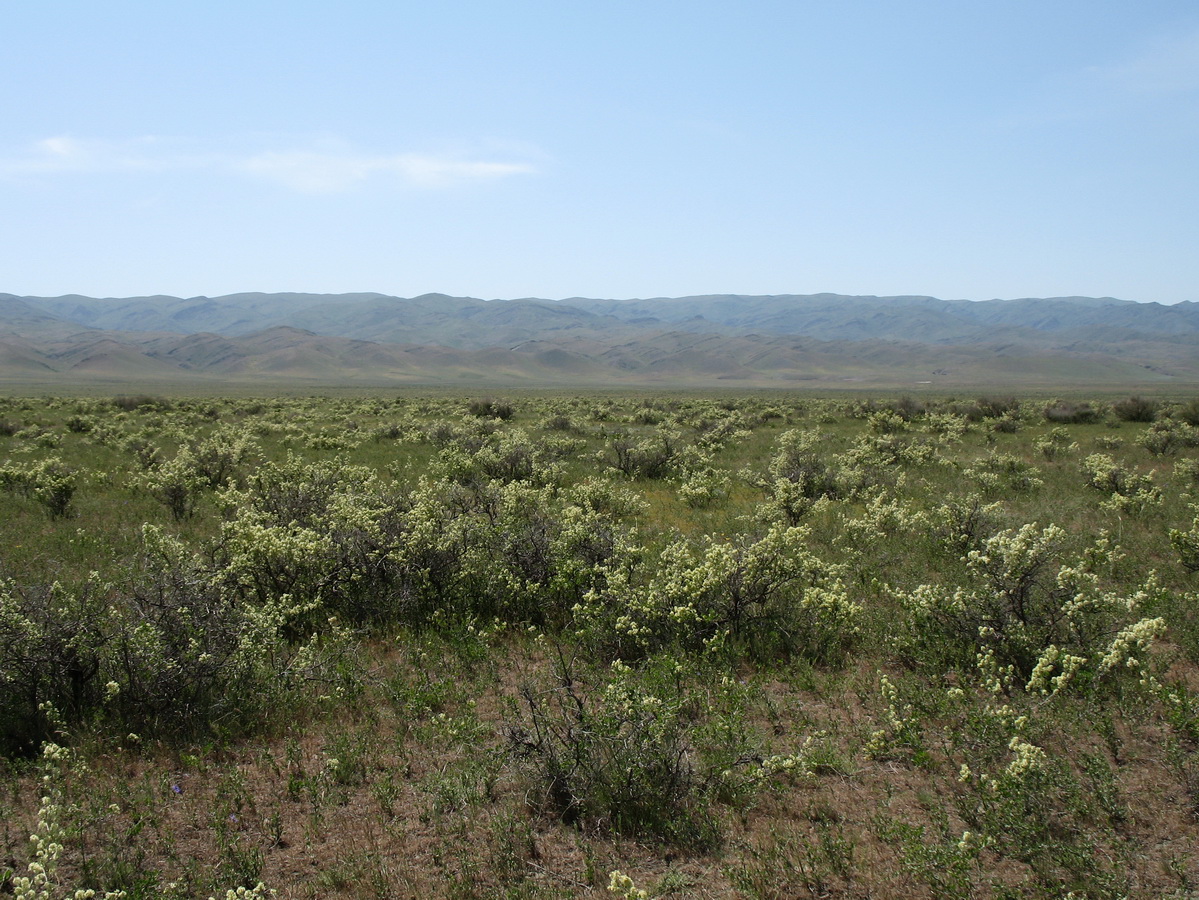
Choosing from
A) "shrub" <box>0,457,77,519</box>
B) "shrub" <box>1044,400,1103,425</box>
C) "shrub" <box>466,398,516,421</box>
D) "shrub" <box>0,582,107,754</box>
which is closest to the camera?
"shrub" <box>0,582,107,754</box>

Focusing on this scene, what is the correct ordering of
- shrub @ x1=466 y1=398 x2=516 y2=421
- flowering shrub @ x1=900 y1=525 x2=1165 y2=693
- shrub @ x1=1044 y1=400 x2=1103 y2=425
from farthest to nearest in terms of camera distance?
shrub @ x1=466 y1=398 x2=516 y2=421, shrub @ x1=1044 y1=400 x2=1103 y2=425, flowering shrub @ x1=900 y1=525 x2=1165 y2=693

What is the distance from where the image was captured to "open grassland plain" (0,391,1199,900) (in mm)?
4223

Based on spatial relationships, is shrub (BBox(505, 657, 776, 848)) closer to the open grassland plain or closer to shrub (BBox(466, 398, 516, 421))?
the open grassland plain

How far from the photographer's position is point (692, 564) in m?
7.86

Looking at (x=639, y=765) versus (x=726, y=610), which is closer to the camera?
(x=639, y=765)

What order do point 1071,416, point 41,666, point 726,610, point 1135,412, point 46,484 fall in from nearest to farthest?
point 41,666 → point 726,610 → point 46,484 → point 1071,416 → point 1135,412

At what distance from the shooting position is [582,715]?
5098 millimetres

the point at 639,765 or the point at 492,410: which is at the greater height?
the point at 492,410

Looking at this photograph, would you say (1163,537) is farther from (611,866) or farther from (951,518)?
(611,866)

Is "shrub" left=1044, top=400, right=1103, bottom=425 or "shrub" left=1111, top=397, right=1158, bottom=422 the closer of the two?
"shrub" left=1044, top=400, right=1103, bottom=425

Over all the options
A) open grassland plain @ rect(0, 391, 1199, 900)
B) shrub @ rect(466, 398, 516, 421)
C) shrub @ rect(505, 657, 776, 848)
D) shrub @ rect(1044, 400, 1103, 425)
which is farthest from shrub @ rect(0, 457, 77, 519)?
shrub @ rect(1044, 400, 1103, 425)

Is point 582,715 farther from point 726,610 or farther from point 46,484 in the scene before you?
point 46,484

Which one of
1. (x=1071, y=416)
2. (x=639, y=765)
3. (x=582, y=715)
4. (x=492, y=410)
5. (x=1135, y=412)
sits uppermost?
(x=1135, y=412)

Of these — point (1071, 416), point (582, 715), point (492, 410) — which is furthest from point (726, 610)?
point (1071, 416)
